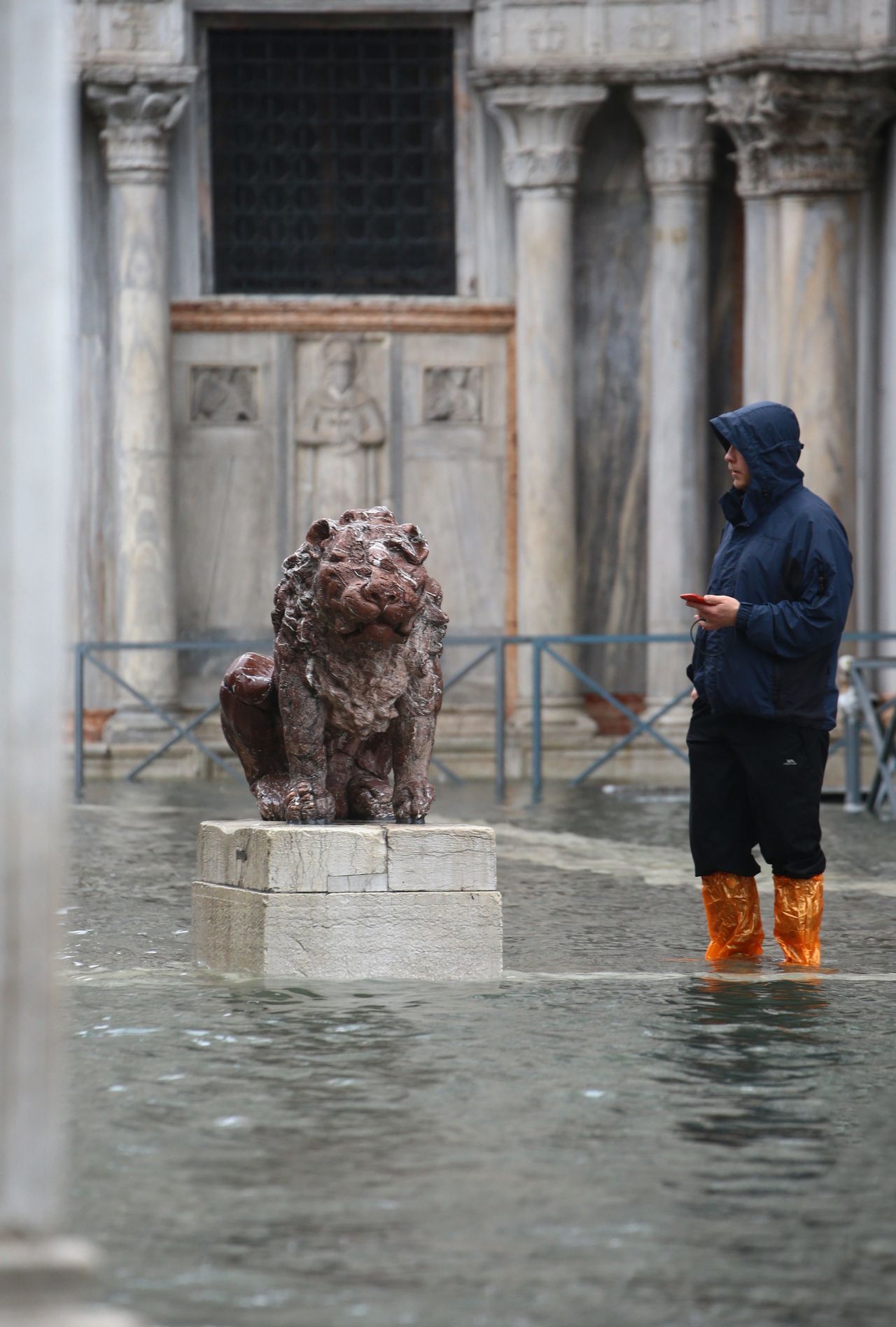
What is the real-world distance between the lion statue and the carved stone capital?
9.37 meters

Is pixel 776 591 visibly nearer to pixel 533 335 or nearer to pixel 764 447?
pixel 764 447

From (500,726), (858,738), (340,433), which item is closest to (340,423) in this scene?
(340,433)

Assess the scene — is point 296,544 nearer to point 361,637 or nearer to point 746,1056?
point 361,637

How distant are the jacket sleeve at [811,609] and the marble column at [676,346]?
8861 millimetres

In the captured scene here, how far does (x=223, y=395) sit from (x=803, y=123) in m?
4.35

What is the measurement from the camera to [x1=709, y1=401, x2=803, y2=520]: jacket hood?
6805 millimetres

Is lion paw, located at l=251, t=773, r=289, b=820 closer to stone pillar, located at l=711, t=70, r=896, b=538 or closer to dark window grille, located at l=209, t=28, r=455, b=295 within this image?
stone pillar, located at l=711, t=70, r=896, b=538

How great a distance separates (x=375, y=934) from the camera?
253 inches

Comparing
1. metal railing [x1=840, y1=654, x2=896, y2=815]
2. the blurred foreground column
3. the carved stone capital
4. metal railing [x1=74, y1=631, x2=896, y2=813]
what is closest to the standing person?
the blurred foreground column

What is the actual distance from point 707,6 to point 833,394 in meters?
2.72

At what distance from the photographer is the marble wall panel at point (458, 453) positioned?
638 inches

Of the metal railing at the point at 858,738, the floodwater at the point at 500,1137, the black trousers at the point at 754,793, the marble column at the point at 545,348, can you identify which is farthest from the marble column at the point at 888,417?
the black trousers at the point at 754,793

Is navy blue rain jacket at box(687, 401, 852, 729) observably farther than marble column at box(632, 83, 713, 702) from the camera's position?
No

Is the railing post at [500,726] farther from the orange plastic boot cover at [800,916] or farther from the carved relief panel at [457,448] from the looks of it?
the orange plastic boot cover at [800,916]
